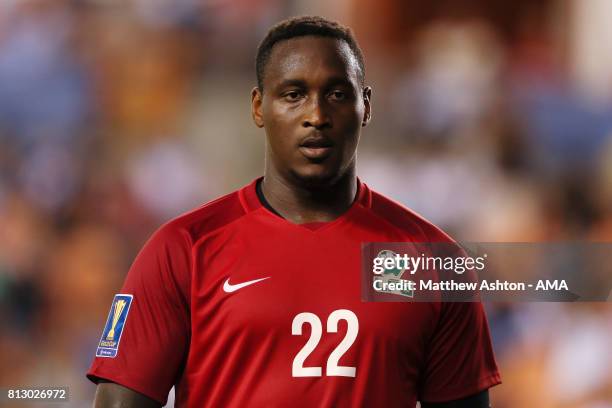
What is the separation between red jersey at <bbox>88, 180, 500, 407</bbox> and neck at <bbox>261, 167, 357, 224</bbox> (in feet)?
0.12

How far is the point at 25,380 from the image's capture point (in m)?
5.60

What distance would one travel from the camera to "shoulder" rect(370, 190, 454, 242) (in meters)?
2.61

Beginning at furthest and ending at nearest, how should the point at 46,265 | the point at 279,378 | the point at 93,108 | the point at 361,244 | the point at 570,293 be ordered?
the point at 93,108
the point at 46,265
the point at 570,293
the point at 361,244
the point at 279,378

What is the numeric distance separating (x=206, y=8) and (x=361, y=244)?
4301mm

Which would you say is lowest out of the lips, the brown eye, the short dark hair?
the lips

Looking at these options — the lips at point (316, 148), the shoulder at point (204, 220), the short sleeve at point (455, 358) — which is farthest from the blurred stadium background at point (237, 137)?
the lips at point (316, 148)

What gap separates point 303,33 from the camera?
8.18 feet

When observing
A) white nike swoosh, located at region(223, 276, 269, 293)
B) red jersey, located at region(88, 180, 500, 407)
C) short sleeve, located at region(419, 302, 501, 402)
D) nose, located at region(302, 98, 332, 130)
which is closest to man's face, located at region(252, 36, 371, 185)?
nose, located at region(302, 98, 332, 130)

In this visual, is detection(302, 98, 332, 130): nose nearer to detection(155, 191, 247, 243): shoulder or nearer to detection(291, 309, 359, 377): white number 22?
detection(155, 191, 247, 243): shoulder

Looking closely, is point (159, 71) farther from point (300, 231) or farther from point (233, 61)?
point (300, 231)

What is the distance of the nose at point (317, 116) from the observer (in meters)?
Answer: 2.39

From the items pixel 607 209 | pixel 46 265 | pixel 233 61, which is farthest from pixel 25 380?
pixel 607 209

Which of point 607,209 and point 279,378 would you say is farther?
point 607,209

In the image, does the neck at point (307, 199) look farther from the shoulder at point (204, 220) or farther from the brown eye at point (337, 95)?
the brown eye at point (337, 95)
